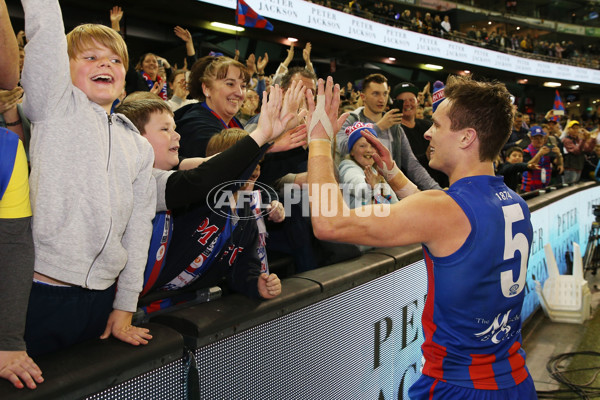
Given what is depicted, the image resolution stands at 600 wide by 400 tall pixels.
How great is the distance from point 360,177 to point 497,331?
1.56 meters

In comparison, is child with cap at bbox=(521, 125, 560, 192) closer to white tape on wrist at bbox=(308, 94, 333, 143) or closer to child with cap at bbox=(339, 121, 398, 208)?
child with cap at bbox=(339, 121, 398, 208)

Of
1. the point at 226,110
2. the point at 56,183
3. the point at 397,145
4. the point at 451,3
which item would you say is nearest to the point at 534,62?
the point at 451,3

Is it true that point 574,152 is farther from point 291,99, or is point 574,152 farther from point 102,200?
point 102,200

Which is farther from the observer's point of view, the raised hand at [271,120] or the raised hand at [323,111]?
the raised hand at [271,120]

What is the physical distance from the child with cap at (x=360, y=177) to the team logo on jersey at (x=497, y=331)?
1.40 metres

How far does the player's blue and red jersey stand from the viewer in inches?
65.2

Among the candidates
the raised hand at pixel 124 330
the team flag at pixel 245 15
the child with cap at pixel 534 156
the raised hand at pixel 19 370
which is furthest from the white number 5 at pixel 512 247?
the child with cap at pixel 534 156

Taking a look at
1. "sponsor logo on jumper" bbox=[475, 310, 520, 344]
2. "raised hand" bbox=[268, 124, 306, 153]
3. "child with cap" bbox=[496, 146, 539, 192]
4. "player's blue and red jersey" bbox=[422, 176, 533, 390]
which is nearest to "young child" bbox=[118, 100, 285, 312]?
"raised hand" bbox=[268, 124, 306, 153]

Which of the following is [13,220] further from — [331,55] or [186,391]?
[331,55]

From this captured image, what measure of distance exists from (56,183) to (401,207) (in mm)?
1106

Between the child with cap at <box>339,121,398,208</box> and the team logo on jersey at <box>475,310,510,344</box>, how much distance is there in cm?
140

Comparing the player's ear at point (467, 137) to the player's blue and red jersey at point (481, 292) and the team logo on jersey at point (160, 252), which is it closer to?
the player's blue and red jersey at point (481, 292)

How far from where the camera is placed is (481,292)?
169 centimetres

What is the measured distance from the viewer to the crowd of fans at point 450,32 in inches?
739
